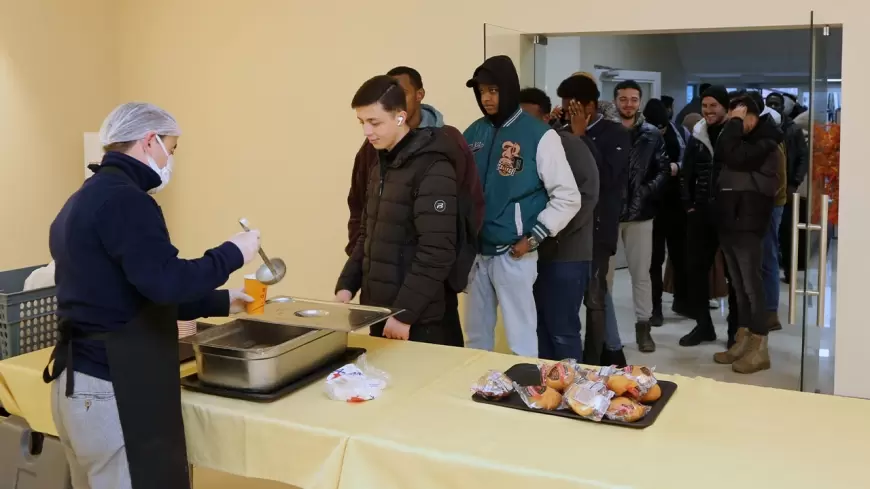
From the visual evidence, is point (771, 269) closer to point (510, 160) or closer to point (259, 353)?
point (510, 160)

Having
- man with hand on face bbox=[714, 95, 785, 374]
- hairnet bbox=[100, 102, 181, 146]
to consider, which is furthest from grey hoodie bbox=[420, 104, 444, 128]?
man with hand on face bbox=[714, 95, 785, 374]

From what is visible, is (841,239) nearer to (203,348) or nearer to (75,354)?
(203,348)

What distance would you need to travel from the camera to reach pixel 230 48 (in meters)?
4.33

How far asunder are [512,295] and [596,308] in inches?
34.9

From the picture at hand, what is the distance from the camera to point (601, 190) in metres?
3.66

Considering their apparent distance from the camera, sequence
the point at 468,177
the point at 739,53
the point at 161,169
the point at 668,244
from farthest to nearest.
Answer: the point at 739,53 → the point at 668,244 → the point at 468,177 → the point at 161,169

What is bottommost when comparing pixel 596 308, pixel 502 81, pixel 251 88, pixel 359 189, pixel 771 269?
pixel 596 308

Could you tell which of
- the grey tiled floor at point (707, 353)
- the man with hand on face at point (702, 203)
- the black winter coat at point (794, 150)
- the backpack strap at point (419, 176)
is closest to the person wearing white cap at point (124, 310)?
the backpack strap at point (419, 176)

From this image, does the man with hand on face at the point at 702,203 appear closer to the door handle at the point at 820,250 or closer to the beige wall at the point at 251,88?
the door handle at the point at 820,250

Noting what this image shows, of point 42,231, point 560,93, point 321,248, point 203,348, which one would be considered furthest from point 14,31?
point 203,348

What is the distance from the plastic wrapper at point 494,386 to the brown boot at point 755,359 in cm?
258

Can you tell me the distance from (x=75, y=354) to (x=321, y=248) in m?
2.59

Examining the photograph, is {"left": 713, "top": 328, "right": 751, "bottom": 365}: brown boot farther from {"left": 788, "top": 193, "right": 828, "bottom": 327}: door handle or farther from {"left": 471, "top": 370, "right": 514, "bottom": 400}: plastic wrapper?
{"left": 471, "top": 370, "right": 514, "bottom": 400}: plastic wrapper

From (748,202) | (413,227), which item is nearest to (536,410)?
(413,227)
